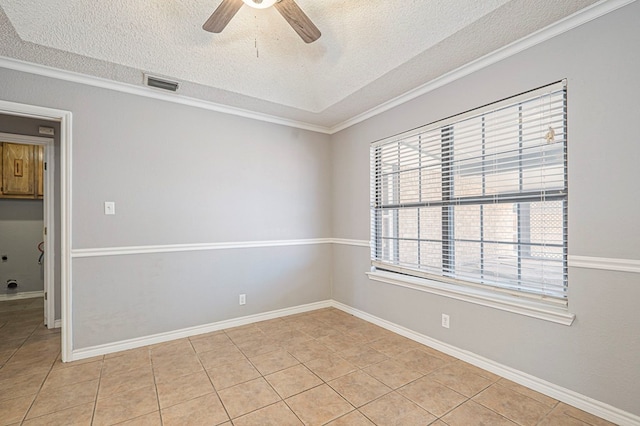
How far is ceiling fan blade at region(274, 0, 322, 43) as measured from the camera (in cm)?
171

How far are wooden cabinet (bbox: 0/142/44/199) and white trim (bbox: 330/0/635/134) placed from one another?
17.4ft

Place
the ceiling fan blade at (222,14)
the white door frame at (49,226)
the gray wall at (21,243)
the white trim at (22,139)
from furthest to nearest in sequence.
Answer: the gray wall at (21,243) → the white door frame at (49,226) → the white trim at (22,139) → the ceiling fan blade at (222,14)

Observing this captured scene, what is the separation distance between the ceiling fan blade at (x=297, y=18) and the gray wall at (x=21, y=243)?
5380mm

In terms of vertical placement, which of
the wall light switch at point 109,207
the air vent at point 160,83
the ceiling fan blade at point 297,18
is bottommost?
the wall light switch at point 109,207

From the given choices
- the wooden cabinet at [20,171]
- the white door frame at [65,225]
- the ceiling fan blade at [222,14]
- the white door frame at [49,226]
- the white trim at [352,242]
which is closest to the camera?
the ceiling fan blade at [222,14]

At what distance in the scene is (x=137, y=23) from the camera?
226 cm

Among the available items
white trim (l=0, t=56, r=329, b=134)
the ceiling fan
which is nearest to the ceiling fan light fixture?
the ceiling fan

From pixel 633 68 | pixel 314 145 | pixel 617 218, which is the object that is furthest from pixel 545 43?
pixel 314 145

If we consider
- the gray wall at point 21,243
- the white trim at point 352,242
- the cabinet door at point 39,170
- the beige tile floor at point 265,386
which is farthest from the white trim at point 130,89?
the gray wall at point 21,243

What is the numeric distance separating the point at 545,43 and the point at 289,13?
1793 millimetres

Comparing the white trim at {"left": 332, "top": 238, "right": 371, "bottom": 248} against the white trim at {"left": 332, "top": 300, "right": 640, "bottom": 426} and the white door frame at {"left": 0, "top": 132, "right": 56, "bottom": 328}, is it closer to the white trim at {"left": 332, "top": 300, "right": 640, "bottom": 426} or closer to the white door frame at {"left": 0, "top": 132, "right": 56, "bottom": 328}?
the white trim at {"left": 332, "top": 300, "right": 640, "bottom": 426}

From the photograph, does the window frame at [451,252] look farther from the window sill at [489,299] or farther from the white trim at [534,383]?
the white trim at [534,383]

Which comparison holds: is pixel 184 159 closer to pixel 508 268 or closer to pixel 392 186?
pixel 392 186

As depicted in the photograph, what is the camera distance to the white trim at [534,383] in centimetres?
177
